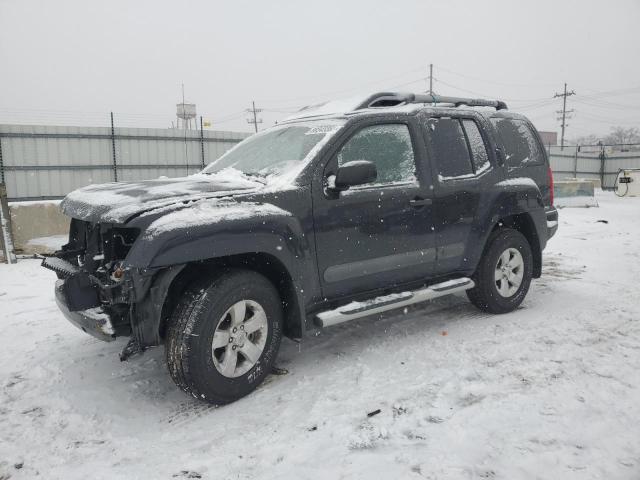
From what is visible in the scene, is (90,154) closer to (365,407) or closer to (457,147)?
(457,147)

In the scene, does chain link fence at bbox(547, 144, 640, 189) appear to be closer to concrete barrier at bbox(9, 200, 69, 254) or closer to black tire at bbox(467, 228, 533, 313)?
black tire at bbox(467, 228, 533, 313)

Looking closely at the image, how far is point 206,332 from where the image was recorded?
2.85m

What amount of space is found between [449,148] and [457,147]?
119mm

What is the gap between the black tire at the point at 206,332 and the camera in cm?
282

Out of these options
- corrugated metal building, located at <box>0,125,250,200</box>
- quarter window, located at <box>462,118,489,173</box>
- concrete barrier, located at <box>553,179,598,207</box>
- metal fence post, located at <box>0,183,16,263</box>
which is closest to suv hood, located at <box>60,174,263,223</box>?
quarter window, located at <box>462,118,489,173</box>

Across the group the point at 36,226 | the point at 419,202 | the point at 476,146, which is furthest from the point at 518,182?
the point at 36,226

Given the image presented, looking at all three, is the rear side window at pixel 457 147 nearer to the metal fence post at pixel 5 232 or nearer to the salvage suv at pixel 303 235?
the salvage suv at pixel 303 235

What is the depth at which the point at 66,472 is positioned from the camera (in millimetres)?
2436

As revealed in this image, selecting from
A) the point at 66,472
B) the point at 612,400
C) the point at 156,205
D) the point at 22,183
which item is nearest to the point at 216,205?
the point at 156,205

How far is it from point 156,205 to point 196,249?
359 mm

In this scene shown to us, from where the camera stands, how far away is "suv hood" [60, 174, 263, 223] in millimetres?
2824

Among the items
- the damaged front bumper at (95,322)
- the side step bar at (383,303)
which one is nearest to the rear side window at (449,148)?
the side step bar at (383,303)

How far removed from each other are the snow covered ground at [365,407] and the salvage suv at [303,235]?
358 millimetres

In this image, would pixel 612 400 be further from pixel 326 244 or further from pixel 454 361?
pixel 326 244
